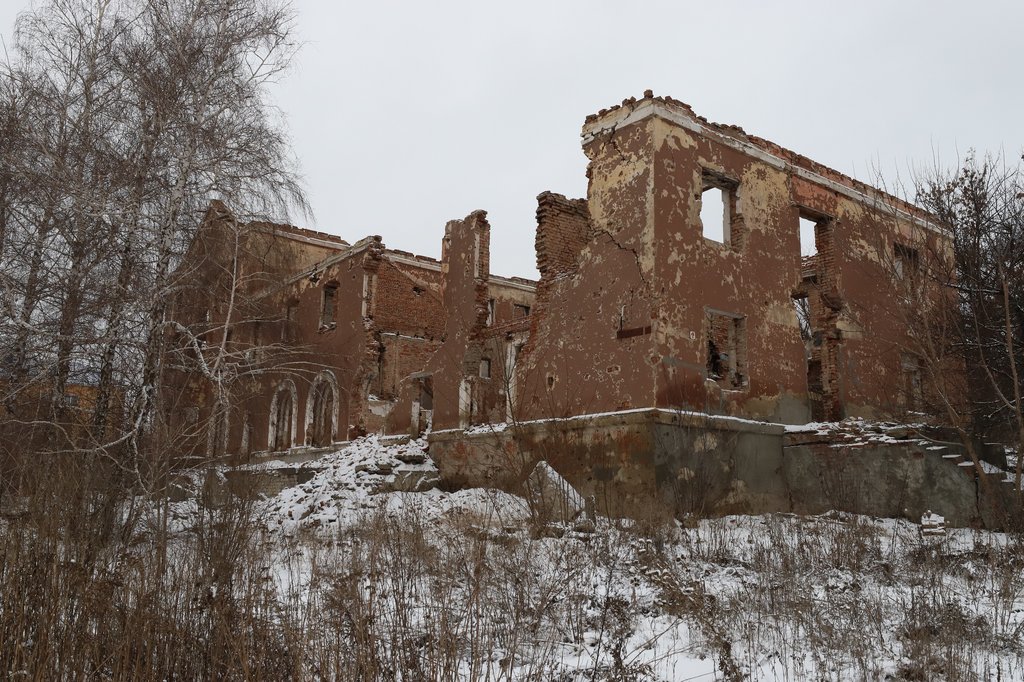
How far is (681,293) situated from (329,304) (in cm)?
1288

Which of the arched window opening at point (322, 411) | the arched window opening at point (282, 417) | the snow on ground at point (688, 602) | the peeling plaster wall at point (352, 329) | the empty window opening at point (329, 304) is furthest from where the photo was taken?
the arched window opening at point (282, 417)

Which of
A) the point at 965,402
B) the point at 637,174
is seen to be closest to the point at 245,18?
the point at 637,174

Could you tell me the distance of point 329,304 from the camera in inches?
930

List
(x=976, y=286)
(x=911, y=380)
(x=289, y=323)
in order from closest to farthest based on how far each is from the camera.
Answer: (x=976, y=286), (x=911, y=380), (x=289, y=323)

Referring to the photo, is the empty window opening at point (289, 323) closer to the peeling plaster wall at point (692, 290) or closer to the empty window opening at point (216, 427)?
the peeling plaster wall at point (692, 290)

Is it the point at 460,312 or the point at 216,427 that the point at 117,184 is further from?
the point at 460,312

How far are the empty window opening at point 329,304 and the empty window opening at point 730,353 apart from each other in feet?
39.8

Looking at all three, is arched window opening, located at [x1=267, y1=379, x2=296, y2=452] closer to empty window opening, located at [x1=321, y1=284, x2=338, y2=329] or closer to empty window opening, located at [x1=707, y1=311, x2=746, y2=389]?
empty window opening, located at [x1=321, y1=284, x2=338, y2=329]

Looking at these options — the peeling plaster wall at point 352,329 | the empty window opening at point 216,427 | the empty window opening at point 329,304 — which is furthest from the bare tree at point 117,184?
the empty window opening at point 329,304

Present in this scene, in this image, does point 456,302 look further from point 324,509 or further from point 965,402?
→ point 965,402

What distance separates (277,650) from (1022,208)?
13655 mm

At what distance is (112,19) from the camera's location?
43.5ft

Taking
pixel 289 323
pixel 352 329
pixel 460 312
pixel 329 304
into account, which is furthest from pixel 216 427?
pixel 289 323

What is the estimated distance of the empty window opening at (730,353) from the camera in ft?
47.7
